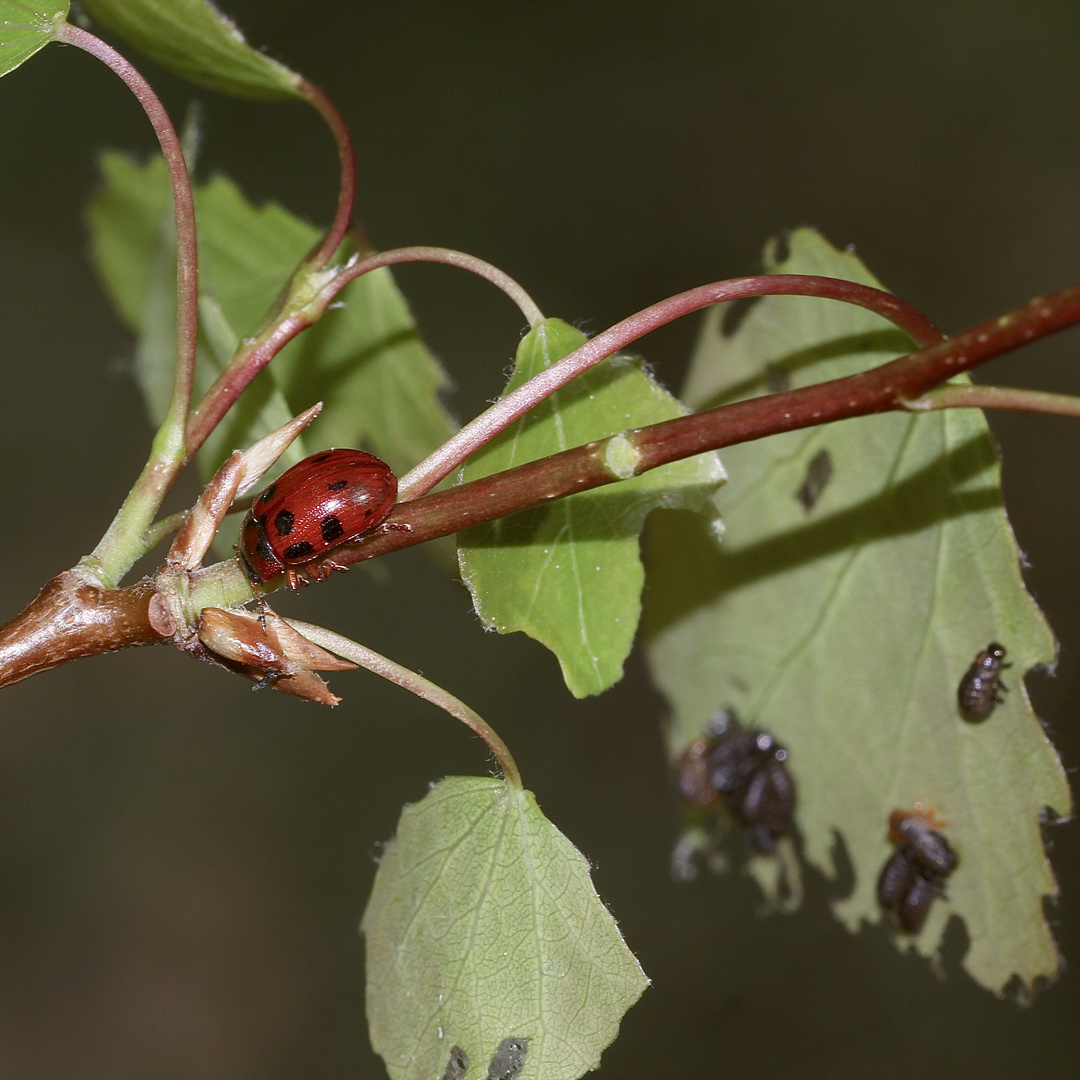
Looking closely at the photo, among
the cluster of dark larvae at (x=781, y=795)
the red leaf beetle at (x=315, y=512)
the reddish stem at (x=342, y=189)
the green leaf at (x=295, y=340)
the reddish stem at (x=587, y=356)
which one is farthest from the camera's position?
the green leaf at (x=295, y=340)

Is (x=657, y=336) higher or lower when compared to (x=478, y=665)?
higher

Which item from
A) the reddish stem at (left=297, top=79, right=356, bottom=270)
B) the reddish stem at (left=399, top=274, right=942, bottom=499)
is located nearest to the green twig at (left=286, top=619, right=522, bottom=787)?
the reddish stem at (left=399, top=274, right=942, bottom=499)

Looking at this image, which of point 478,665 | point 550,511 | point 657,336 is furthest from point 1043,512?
point 550,511

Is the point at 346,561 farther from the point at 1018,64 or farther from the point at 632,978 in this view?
the point at 1018,64

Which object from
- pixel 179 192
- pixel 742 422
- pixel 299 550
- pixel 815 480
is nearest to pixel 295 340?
pixel 179 192

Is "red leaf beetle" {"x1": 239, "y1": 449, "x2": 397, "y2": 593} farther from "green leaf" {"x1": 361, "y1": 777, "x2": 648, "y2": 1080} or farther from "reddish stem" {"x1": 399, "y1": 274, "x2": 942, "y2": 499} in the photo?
"green leaf" {"x1": 361, "y1": 777, "x2": 648, "y2": 1080}

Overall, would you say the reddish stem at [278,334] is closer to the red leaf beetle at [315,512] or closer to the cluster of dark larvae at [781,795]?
the red leaf beetle at [315,512]

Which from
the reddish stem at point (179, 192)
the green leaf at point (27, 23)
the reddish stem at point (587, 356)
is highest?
the green leaf at point (27, 23)

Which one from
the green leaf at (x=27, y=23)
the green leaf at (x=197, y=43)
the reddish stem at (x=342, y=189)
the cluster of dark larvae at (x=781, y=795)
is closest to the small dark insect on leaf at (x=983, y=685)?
the cluster of dark larvae at (x=781, y=795)
